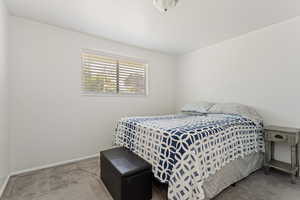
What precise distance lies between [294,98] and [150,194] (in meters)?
2.51

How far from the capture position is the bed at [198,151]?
1276 mm

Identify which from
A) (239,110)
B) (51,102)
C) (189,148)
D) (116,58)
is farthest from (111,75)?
(239,110)

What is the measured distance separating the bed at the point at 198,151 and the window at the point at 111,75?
1108 millimetres

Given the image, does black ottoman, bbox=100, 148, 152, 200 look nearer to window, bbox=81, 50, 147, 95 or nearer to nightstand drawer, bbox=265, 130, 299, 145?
window, bbox=81, 50, 147, 95

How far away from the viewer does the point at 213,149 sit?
→ 60.0 inches

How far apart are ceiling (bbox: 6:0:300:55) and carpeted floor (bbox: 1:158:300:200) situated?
238 centimetres

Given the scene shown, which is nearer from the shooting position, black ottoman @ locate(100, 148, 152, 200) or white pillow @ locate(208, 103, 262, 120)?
black ottoman @ locate(100, 148, 152, 200)

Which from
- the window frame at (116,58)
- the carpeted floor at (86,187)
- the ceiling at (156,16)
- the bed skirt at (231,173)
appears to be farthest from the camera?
the window frame at (116,58)

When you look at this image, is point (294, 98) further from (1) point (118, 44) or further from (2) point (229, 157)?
(1) point (118, 44)

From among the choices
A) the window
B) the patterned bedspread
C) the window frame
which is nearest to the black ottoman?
the patterned bedspread

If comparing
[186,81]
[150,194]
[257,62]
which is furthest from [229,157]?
[186,81]

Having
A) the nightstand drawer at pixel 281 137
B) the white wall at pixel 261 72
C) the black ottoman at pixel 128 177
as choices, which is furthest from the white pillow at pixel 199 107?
the black ottoman at pixel 128 177

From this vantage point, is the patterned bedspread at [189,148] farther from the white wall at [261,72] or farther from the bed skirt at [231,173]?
the white wall at [261,72]

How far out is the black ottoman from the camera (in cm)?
135
